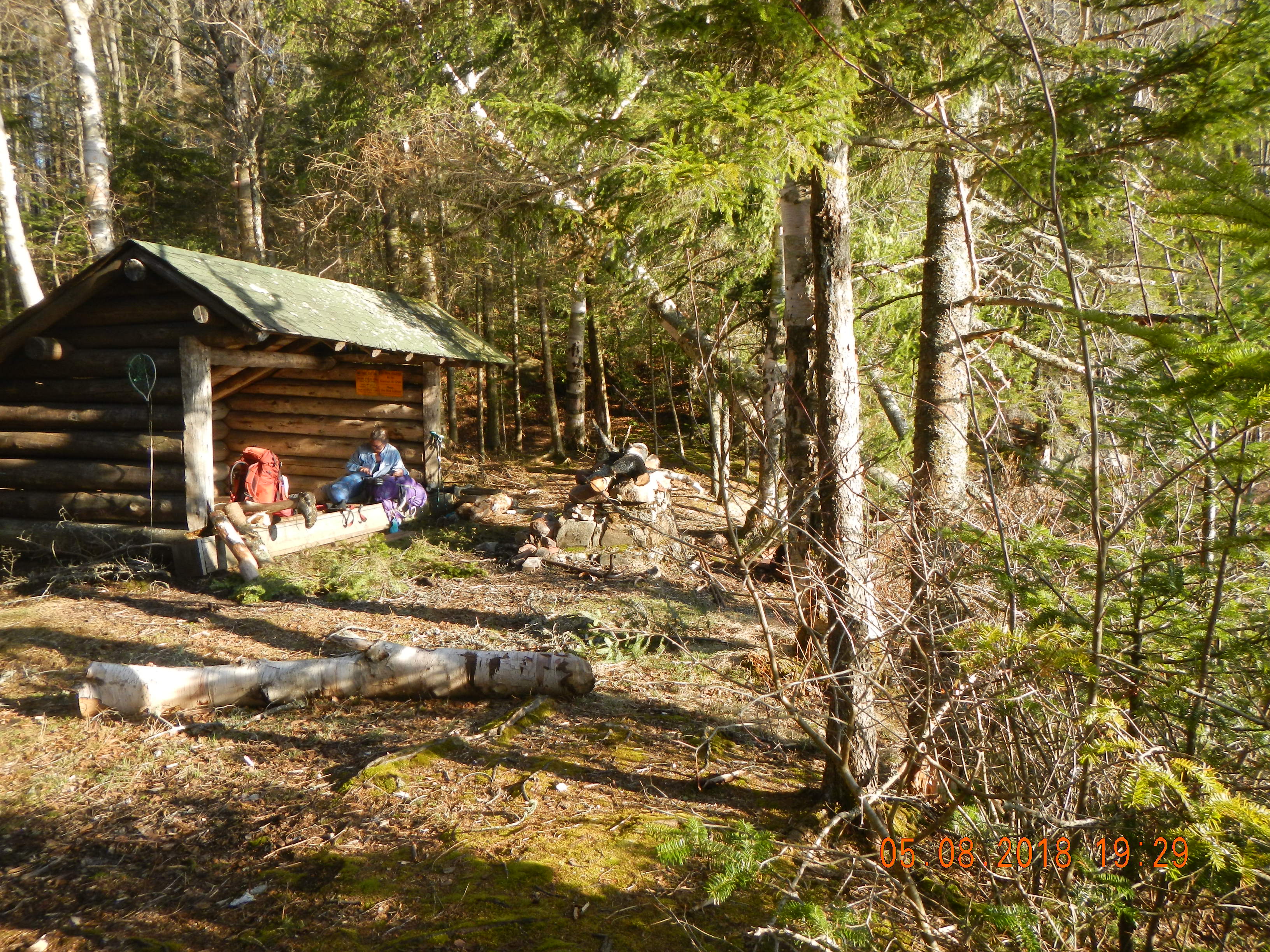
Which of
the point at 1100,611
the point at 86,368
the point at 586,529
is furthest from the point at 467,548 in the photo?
the point at 1100,611

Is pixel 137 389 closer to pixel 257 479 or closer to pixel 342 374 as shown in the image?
pixel 257 479

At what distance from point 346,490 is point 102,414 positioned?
2999mm

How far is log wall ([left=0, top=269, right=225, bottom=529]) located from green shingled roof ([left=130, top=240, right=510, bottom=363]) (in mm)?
383

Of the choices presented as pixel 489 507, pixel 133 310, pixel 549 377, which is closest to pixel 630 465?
pixel 489 507

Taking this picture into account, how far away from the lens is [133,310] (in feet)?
29.7

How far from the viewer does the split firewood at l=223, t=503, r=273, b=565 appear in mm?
8836

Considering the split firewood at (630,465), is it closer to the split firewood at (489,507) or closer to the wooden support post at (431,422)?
the split firewood at (489,507)

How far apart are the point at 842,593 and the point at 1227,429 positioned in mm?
1684

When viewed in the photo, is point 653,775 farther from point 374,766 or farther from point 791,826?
point 374,766

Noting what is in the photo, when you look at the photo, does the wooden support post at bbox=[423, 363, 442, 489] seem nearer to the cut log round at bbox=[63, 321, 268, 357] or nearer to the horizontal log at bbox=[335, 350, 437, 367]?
the horizontal log at bbox=[335, 350, 437, 367]

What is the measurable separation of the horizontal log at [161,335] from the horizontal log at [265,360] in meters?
0.21

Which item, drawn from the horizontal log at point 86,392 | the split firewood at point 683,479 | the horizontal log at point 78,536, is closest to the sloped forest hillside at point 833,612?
the horizontal log at point 78,536

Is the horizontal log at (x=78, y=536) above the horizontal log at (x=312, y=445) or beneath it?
beneath

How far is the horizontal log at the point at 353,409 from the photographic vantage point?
12203mm
